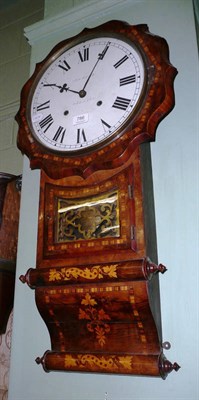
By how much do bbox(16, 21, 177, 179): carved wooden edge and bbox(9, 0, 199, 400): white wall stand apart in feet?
0.27

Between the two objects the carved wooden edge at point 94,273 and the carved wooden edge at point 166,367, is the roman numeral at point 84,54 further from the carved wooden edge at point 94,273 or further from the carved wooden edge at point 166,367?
the carved wooden edge at point 166,367

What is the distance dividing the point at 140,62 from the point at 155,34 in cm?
18

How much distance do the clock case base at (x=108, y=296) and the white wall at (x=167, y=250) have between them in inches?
1.5

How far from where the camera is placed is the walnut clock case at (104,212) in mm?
830

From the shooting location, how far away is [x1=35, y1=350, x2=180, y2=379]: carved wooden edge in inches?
31.6

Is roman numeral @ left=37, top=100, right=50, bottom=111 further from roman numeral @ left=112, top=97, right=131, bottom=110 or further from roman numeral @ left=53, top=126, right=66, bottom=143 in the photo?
roman numeral @ left=112, top=97, right=131, bottom=110

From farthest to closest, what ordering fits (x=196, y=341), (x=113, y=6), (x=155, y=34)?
1. (x=113, y=6)
2. (x=155, y=34)
3. (x=196, y=341)

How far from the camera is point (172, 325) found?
0.85m

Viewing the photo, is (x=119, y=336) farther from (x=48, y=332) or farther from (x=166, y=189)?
(x=166, y=189)

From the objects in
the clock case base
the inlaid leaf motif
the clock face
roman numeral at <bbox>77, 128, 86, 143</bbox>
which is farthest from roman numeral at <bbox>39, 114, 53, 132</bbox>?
the inlaid leaf motif

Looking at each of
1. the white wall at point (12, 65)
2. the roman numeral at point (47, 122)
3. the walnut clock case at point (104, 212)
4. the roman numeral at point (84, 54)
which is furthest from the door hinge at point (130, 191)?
the white wall at point (12, 65)

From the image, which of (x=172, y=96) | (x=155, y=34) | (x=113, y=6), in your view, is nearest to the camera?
(x=172, y=96)

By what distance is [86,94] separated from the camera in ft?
3.43

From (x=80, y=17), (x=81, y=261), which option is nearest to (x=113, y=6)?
(x=80, y=17)
